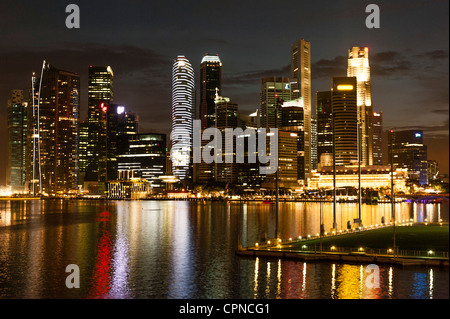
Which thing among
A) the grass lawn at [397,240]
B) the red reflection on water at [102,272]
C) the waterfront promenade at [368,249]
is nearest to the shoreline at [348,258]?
the waterfront promenade at [368,249]

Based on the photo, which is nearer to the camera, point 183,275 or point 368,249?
point 183,275

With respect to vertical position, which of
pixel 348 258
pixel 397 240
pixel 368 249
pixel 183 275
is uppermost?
pixel 397 240

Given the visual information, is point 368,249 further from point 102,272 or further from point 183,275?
point 102,272

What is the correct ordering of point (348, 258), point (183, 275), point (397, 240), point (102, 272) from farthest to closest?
point (397, 240)
point (102, 272)
point (183, 275)
point (348, 258)

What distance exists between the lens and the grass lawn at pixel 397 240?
2057 inches

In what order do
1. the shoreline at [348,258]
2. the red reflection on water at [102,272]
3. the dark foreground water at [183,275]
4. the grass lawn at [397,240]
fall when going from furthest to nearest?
the grass lawn at [397,240] < the shoreline at [348,258] < the red reflection on water at [102,272] < the dark foreground water at [183,275]

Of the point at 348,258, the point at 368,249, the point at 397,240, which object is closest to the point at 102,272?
the point at 348,258

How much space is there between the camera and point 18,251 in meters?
67.1

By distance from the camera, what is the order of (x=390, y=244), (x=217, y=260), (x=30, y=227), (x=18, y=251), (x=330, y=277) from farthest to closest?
1. (x=30, y=227)
2. (x=18, y=251)
3. (x=217, y=260)
4. (x=390, y=244)
5. (x=330, y=277)

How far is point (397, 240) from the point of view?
57750 mm

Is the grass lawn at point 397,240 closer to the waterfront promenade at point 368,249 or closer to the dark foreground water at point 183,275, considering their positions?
the waterfront promenade at point 368,249
